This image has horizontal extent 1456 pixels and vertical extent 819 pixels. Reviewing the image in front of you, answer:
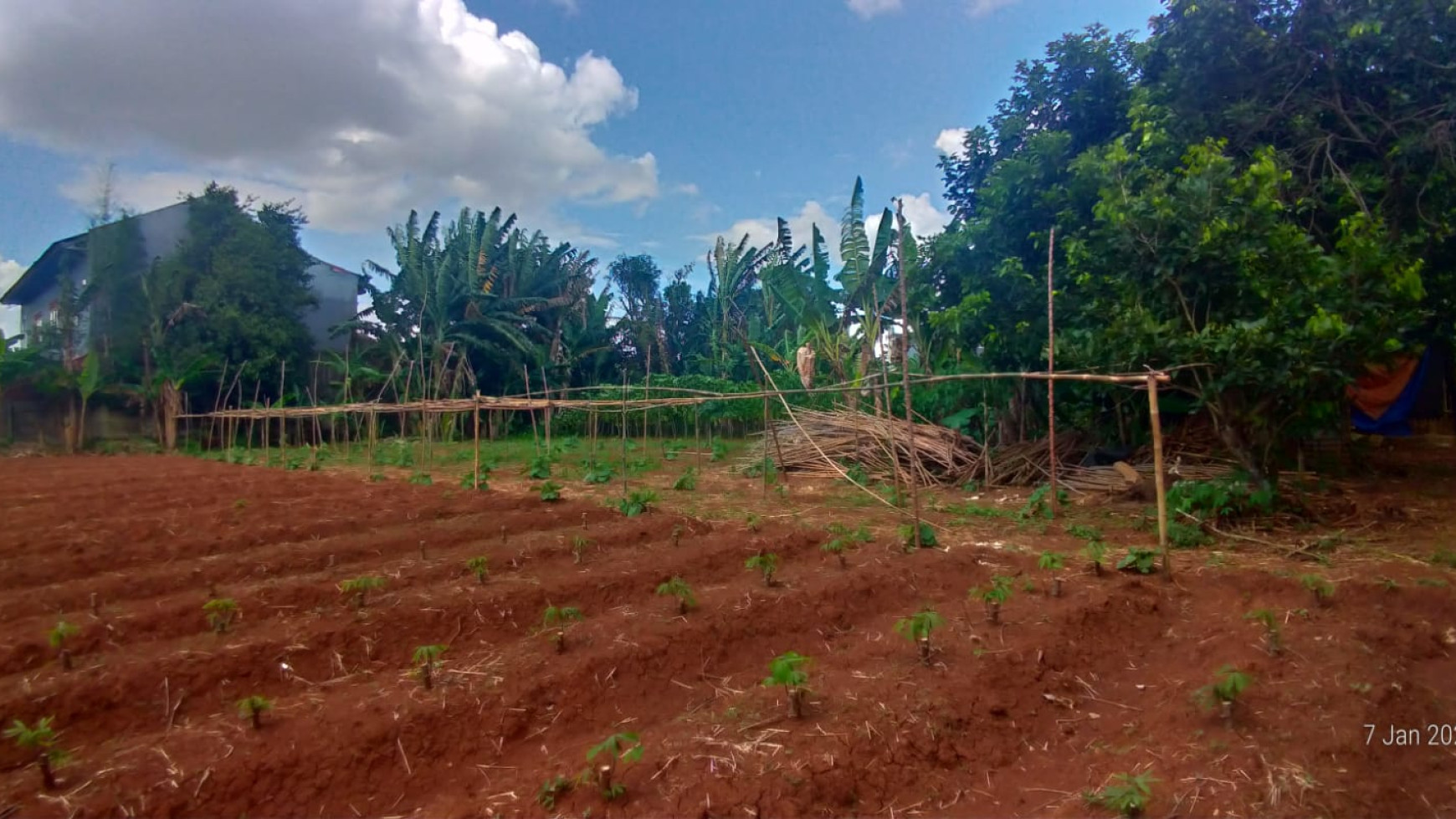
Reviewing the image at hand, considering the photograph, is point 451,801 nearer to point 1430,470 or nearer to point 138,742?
point 138,742

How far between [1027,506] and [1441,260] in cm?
528

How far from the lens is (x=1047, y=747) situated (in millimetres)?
3529

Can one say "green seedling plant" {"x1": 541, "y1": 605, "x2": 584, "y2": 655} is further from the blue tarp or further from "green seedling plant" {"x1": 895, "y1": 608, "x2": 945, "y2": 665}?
the blue tarp

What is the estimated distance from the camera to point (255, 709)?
136 inches

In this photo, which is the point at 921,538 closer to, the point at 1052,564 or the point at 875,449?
the point at 1052,564

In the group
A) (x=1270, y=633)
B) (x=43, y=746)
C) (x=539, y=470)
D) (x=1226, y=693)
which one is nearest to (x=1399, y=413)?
(x=1270, y=633)

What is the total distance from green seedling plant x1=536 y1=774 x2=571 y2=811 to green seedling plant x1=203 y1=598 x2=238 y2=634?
8.68 ft

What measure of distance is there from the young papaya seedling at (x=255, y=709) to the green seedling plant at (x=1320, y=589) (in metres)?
5.80

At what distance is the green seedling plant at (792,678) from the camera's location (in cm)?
340

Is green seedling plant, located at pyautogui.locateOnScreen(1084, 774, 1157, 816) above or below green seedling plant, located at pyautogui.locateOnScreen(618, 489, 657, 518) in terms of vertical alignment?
below

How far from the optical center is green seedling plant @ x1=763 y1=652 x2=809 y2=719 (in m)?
3.40

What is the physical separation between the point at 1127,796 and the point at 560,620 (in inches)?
118

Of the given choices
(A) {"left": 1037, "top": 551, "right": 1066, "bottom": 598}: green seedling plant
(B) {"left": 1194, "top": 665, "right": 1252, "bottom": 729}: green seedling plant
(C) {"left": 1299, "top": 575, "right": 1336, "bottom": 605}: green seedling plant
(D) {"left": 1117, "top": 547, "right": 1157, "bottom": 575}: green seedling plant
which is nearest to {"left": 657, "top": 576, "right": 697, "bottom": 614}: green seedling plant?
(A) {"left": 1037, "top": 551, "right": 1066, "bottom": 598}: green seedling plant

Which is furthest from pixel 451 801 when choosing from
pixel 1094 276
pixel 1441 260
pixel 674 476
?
pixel 1441 260
